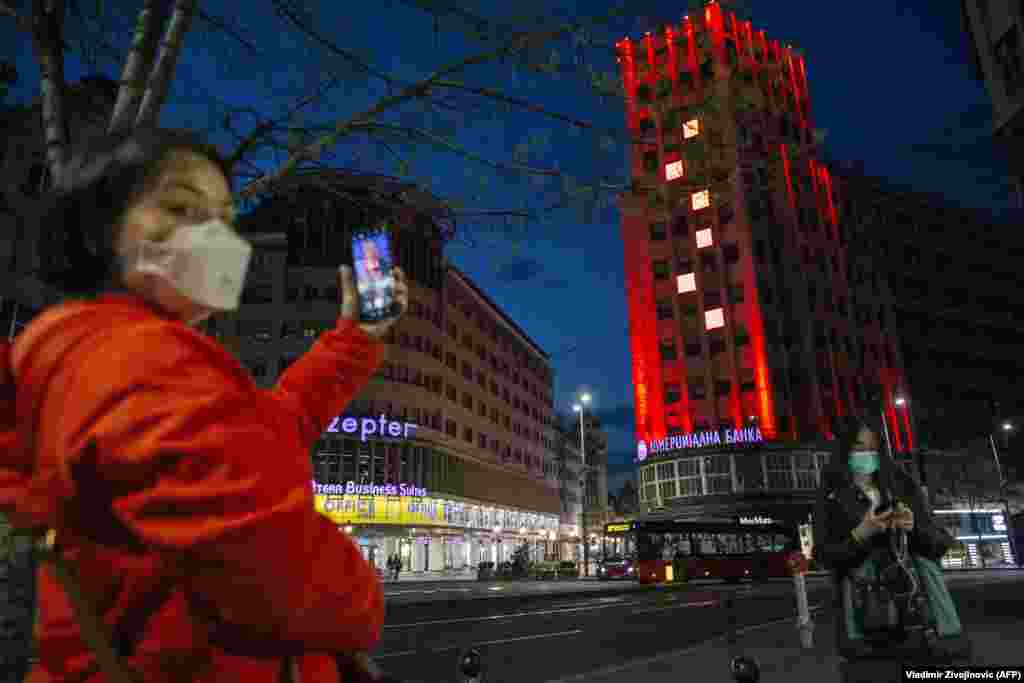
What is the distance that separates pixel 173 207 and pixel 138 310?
9.6 inches

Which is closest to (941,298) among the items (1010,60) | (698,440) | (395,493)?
(698,440)

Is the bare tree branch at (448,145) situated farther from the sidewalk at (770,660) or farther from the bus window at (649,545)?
the bus window at (649,545)

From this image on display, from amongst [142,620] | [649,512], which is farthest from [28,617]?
[649,512]

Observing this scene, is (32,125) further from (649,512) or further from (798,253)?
(798,253)

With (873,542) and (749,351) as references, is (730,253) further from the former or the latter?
(873,542)

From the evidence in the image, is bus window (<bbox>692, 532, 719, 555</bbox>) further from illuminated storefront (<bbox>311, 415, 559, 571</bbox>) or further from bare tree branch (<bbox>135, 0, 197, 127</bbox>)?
bare tree branch (<bbox>135, 0, 197, 127</bbox>)

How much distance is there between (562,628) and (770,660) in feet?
21.4

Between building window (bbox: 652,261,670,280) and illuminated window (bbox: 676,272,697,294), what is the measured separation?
1121mm

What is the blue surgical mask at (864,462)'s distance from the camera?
4.17 meters

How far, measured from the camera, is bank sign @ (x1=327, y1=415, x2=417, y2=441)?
171ft

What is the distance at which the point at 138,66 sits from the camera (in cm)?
376

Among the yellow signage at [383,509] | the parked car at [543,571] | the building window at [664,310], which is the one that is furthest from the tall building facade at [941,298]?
the yellow signage at [383,509]

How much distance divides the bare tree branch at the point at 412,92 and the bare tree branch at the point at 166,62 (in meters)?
1.12

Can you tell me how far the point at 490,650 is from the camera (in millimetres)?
11039
